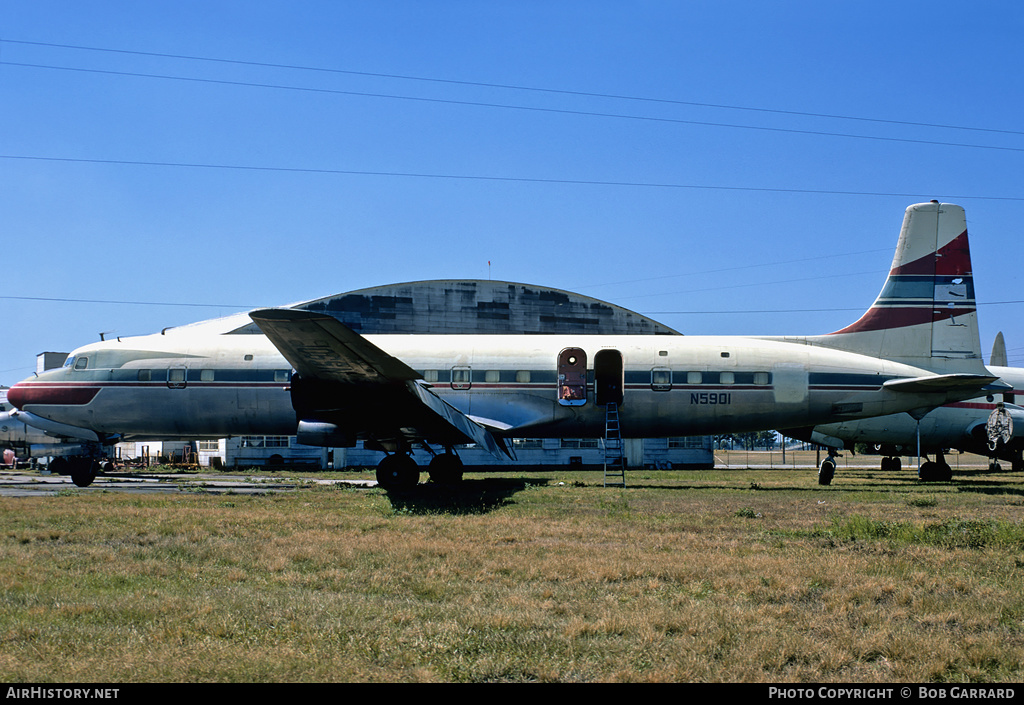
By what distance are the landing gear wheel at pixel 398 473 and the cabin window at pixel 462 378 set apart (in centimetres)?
293

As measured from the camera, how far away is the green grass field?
5605 mm

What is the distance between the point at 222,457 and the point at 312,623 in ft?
136

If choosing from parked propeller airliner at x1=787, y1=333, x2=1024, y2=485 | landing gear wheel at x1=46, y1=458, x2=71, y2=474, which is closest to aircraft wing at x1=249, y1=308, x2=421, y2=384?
parked propeller airliner at x1=787, y1=333, x2=1024, y2=485

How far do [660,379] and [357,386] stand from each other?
8.91m

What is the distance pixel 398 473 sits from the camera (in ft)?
66.0

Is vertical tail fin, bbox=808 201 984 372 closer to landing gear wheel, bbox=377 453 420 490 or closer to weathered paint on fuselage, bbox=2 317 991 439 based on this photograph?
weathered paint on fuselage, bbox=2 317 991 439

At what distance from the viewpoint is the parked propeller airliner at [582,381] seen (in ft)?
72.4

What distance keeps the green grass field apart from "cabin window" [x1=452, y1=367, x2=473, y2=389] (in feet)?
23.3

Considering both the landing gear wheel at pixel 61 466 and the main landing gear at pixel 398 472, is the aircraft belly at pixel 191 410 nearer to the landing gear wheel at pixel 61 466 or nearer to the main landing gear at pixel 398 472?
the main landing gear at pixel 398 472

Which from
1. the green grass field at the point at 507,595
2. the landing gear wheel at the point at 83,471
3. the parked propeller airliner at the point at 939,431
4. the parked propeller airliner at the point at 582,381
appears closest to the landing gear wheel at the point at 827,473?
the parked propeller airliner at the point at 939,431

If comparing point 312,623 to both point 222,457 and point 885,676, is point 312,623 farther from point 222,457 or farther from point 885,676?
point 222,457

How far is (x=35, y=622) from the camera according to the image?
6523mm

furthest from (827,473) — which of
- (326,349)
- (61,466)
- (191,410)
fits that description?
(61,466)

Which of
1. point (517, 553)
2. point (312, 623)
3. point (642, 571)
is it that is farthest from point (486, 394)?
point (312, 623)
